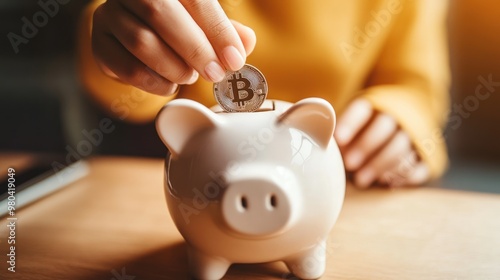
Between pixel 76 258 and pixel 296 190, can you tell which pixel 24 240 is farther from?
pixel 296 190

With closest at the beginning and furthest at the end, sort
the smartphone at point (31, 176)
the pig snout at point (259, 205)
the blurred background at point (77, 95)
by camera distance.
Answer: the pig snout at point (259, 205), the smartphone at point (31, 176), the blurred background at point (77, 95)

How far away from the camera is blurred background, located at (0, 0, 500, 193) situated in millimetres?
1229

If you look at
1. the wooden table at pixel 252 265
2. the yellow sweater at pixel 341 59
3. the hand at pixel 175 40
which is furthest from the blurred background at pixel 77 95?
the hand at pixel 175 40

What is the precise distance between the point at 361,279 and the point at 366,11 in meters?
0.63

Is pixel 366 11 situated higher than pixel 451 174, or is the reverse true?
pixel 366 11

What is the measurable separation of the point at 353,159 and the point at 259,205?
45 centimetres

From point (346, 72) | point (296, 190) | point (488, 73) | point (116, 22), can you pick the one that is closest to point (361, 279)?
point (296, 190)

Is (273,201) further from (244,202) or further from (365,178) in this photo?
(365,178)

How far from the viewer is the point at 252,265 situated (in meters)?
0.64

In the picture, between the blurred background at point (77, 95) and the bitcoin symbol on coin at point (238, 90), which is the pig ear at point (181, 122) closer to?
the bitcoin symbol on coin at point (238, 90)

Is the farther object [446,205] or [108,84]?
[108,84]

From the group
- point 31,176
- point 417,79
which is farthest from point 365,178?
point 31,176

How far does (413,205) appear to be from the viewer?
849mm

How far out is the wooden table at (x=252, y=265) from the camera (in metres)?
0.64
